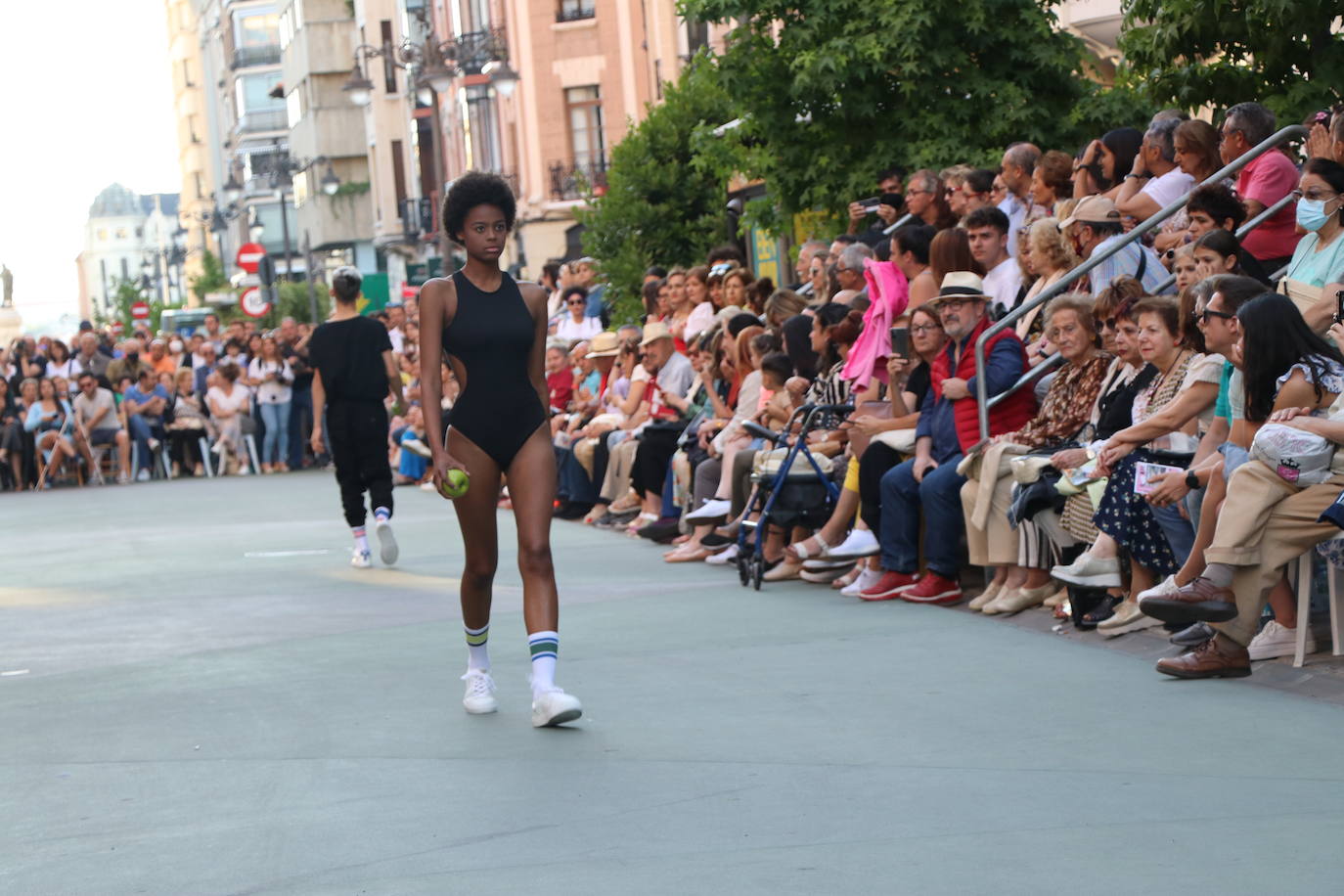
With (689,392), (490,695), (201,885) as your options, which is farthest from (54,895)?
(689,392)

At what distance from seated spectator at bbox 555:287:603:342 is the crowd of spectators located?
14.0 ft

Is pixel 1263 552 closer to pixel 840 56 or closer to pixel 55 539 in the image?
pixel 840 56

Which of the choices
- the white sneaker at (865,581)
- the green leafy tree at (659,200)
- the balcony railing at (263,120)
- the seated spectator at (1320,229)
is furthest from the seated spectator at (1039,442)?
the balcony railing at (263,120)

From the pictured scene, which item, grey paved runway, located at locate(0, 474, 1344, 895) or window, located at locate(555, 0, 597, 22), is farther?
window, located at locate(555, 0, 597, 22)

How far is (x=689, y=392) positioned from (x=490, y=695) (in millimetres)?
8545

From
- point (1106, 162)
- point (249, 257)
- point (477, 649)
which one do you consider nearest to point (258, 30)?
point (249, 257)

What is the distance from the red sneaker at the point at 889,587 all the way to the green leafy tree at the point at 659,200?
Answer: 589 inches

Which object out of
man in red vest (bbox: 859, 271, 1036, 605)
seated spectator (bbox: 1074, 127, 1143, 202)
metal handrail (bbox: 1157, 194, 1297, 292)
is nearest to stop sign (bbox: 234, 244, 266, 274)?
seated spectator (bbox: 1074, 127, 1143, 202)

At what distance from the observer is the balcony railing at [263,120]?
343ft

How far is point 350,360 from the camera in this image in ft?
49.1

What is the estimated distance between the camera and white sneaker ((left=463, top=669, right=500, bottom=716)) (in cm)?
841

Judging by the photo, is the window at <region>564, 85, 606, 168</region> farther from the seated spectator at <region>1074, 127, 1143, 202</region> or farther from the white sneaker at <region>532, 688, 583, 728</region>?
the white sneaker at <region>532, 688, 583, 728</region>

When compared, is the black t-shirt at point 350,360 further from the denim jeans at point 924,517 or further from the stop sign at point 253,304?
the stop sign at point 253,304

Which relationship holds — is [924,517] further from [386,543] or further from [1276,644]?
[386,543]
